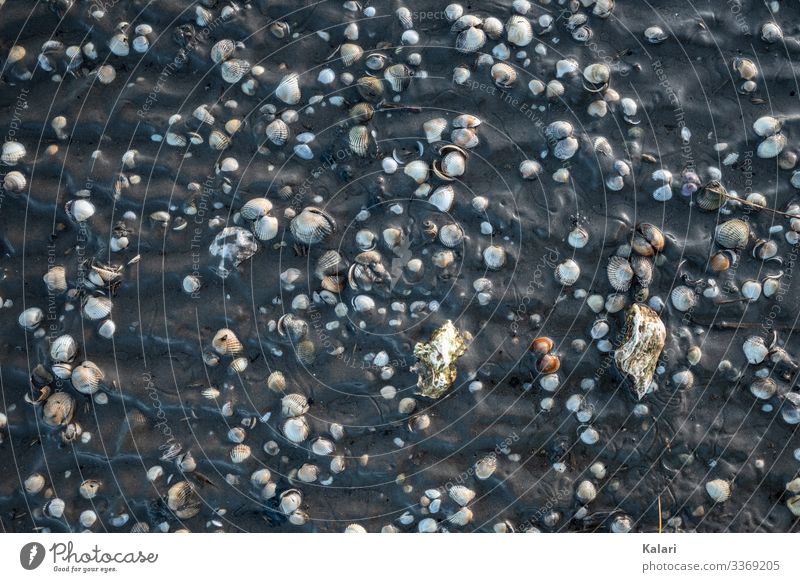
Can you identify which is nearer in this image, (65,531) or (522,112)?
(65,531)

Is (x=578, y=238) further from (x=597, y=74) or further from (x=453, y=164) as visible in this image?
(x=597, y=74)

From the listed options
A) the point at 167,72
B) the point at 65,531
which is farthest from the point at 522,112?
the point at 65,531

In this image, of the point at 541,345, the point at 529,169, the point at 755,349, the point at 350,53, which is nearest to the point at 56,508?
the point at 541,345

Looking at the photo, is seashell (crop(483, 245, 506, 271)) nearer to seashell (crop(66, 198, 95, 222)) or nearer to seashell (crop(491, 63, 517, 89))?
seashell (crop(491, 63, 517, 89))

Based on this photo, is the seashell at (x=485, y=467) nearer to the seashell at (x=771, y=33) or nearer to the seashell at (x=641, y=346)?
the seashell at (x=641, y=346)

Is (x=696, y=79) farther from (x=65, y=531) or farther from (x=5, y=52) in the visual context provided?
(x=65, y=531)

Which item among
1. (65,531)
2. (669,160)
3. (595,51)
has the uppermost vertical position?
(595,51)

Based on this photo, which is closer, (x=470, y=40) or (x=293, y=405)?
(x=293, y=405)

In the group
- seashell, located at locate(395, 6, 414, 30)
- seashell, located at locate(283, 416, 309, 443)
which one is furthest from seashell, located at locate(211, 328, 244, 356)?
seashell, located at locate(395, 6, 414, 30)
